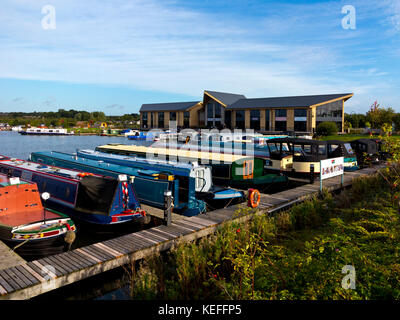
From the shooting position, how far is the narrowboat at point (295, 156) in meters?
21.1

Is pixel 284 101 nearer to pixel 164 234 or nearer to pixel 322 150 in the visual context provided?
pixel 322 150

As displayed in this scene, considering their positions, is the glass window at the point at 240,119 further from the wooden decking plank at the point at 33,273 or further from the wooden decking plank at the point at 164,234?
the wooden decking plank at the point at 33,273

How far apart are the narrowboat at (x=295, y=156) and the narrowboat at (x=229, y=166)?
83 centimetres

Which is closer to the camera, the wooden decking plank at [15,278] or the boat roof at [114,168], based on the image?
the wooden decking plank at [15,278]

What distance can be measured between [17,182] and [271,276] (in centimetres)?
1020

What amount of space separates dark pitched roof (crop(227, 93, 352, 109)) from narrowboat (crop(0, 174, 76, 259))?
59248 millimetres

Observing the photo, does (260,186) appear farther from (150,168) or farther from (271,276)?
(271,276)

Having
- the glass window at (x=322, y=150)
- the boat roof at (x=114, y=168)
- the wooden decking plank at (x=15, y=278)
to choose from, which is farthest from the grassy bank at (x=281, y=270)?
the glass window at (x=322, y=150)

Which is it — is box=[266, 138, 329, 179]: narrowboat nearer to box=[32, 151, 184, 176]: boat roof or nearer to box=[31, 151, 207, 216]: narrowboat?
box=[31, 151, 207, 216]: narrowboat

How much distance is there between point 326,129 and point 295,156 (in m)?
41.7

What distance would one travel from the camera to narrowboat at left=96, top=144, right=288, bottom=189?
19391mm
